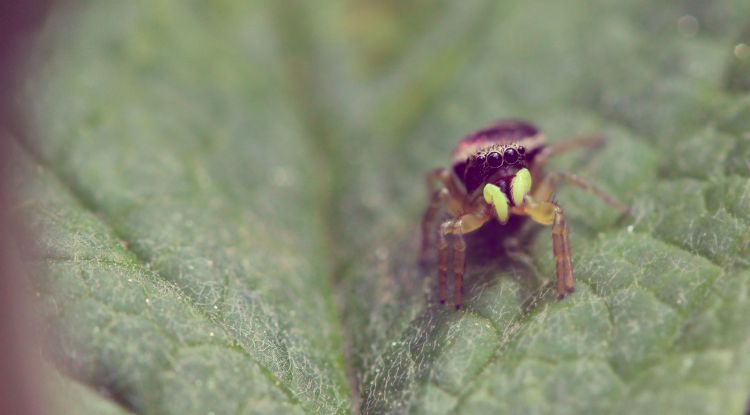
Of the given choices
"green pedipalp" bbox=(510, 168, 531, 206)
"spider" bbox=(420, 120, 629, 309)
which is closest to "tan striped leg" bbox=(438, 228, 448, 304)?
"spider" bbox=(420, 120, 629, 309)

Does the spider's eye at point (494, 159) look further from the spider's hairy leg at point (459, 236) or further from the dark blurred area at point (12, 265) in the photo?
the dark blurred area at point (12, 265)

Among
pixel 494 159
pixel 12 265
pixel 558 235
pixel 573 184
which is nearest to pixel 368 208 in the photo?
pixel 494 159

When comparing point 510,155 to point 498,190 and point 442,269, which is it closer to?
point 498,190

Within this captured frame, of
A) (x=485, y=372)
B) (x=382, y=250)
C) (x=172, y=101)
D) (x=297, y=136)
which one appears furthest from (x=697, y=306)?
(x=172, y=101)

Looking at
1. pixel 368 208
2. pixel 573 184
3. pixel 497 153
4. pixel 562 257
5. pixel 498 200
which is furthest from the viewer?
pixel 368 208

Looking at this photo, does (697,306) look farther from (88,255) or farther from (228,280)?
(88,255)

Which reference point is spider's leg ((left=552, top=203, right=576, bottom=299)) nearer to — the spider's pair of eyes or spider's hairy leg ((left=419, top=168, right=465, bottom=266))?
the spider's pair of eyes
